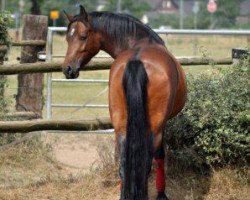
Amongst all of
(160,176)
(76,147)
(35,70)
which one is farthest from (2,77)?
Answer: (160,176)

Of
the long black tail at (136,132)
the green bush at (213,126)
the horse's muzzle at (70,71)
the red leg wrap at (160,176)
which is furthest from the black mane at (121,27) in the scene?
the green bush at (213,126)

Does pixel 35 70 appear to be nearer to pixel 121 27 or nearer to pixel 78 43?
pixel 78 43

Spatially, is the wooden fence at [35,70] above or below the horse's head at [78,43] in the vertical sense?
below

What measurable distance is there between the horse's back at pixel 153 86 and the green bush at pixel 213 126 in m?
Result: 1.30

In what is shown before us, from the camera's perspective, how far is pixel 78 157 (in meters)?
8.37

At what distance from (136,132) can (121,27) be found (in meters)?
1.02

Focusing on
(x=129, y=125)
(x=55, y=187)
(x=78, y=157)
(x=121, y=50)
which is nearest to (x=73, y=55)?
(x=121, y=50)

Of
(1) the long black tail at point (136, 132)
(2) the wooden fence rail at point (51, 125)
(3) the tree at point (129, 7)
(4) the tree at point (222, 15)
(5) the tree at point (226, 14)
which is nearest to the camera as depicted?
(1) the long black tail at point (136, 132)

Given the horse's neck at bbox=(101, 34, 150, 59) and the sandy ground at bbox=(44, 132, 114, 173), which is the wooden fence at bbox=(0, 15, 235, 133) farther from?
the horse's neck at bbox=(101, 34, 150, 59)

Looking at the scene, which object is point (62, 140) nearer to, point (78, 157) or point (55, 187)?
point (78, 157)

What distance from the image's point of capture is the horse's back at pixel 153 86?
4.75 m

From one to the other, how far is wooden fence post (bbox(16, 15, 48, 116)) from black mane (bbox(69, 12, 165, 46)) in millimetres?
3239

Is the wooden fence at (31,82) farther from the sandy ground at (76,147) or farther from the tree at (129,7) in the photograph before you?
the tree at (129,7)

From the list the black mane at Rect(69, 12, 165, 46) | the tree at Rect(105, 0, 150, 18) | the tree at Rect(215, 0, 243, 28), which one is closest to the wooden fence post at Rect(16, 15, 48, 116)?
the black mane at Rect(69, 12, 165, 46)
